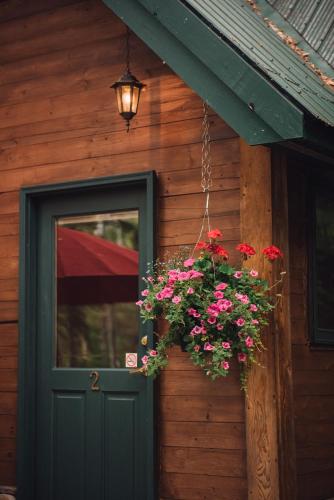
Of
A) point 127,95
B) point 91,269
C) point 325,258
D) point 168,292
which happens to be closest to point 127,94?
point 127,95

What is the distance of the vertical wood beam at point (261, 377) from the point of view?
18.1ft

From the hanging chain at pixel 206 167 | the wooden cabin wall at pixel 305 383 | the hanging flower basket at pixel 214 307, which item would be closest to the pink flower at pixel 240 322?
the hanging flower basket at pixel 214 307

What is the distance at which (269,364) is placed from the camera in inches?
220

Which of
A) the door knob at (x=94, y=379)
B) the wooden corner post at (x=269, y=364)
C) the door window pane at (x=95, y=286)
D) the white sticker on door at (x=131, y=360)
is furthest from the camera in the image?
the door window pane at (x=95, y=286)

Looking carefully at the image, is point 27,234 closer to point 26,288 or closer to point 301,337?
point 26,288

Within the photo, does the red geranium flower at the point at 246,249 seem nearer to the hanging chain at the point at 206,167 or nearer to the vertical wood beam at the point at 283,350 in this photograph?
the vertical wood beam at the point at 283,350

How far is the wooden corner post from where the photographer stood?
5523 millimetres

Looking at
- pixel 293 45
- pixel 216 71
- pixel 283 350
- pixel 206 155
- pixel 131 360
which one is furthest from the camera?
pixel 293 45

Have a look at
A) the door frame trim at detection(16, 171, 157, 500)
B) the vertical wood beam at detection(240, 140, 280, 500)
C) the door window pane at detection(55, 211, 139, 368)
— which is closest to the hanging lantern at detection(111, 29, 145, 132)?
the door frame trim at detection(16, 171, 157, 500)

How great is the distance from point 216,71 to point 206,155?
820 mm

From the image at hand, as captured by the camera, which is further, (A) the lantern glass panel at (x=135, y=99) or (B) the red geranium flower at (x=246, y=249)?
(A) the lantern glass panel at (x=135, y=99)

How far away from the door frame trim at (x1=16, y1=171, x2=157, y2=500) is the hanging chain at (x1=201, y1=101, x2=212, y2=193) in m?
0.39

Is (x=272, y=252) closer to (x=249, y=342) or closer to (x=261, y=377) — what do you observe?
(x=249, y=342)

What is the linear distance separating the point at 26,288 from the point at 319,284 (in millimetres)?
2245
